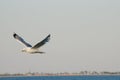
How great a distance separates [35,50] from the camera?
2680 cm

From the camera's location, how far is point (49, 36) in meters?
26.4

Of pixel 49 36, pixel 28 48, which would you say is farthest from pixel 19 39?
pixel 49 36

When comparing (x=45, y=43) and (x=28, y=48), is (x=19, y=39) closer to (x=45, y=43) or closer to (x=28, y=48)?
(x=28, y=48)

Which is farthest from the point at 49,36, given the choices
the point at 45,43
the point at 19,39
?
the point at 19,39

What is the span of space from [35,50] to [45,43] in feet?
3.36

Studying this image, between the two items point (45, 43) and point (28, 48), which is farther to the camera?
point (28, 48)

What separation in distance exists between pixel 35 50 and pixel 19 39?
1.91m

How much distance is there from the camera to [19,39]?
28250mm

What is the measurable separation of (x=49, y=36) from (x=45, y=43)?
0.57 metres

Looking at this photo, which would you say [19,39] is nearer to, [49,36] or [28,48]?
[28,48]

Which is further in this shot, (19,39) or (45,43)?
(19,39)

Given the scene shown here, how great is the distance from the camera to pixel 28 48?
27.8m

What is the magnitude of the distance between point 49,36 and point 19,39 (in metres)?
2.62
